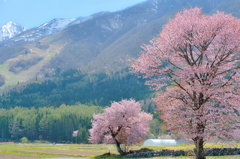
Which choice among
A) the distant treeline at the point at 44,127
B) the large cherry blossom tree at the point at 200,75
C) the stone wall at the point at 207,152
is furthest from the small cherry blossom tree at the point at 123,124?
the distant treeline at the point at 44,127

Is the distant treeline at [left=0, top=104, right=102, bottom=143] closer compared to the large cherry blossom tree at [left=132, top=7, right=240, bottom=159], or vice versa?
the large cherry blossom tree at [left=132, top=7, right=240, bottom=159]

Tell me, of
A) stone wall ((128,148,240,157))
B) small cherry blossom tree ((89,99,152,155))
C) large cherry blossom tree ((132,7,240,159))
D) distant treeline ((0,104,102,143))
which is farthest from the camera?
distant treeline ((0,104,102,143))

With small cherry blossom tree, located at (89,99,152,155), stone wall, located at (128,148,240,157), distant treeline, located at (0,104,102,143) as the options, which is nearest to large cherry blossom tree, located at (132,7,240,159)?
stone wall, located at (128,148,240,157)

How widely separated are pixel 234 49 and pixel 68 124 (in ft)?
468

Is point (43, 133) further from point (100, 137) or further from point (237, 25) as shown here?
point (237, 25)

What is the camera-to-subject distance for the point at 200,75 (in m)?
19.1

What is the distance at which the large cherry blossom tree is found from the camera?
1820 centimetres

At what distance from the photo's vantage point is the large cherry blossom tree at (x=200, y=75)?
18.2 m

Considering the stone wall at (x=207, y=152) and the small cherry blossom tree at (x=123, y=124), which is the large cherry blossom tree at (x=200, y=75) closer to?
the stone wall at (x=207, y=152)

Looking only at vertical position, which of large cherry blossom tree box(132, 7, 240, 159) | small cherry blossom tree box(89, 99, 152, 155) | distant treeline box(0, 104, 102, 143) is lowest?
distant treeline box(0, 104, 102, 143)

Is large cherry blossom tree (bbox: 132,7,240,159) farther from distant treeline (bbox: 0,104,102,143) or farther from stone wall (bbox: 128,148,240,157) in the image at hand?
distant treeline (bbox: 0,104,102,143)

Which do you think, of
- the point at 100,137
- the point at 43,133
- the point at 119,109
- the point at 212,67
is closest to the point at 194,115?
the point at 212,67

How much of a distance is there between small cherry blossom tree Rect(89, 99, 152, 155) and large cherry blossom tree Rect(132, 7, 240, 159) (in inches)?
991

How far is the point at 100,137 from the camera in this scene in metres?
48.1
